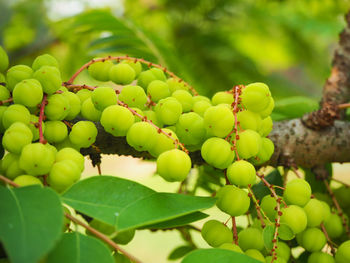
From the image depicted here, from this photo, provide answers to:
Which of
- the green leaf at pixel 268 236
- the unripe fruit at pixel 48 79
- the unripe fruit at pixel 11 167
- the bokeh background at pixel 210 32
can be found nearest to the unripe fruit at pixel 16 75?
the unripe fruit at pixel 48 79

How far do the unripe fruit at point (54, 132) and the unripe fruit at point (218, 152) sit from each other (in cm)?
24

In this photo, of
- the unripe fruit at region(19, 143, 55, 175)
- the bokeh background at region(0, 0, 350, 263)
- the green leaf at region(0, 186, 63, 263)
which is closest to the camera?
the green leaf at region(0, 186, 63, 263)

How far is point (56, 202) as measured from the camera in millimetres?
Answer: 513

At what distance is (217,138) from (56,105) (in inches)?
10.8

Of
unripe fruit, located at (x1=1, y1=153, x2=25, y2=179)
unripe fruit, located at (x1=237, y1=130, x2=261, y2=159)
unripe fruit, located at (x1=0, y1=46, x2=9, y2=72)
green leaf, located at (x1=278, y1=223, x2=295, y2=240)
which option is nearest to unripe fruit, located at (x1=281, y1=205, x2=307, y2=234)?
green leaf, located at (x1=278, y1=223, x2=295, y2=240)

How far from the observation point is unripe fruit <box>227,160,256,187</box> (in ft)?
2.13

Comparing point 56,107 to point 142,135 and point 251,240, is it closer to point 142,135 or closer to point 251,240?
point 142,135

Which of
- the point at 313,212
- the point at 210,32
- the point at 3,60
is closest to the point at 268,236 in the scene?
the point at 313,212

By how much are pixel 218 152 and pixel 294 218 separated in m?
0.18

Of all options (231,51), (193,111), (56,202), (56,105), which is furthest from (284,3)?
(56,202)

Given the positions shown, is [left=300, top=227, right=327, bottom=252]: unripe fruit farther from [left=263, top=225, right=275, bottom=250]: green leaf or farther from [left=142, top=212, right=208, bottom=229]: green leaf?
[left=142, top=212, right=208, bottom=229]: green leaf

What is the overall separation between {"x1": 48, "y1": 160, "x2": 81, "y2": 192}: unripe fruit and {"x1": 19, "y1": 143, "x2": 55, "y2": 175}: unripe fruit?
11 millimetres

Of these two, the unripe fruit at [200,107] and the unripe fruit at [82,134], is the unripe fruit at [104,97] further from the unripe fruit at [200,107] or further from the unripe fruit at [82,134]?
the unripe fruit at [200,107]

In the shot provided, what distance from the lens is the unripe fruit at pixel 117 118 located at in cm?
66
